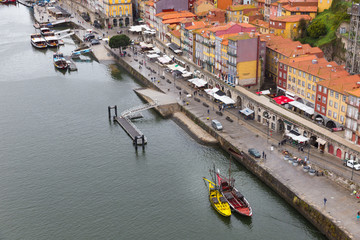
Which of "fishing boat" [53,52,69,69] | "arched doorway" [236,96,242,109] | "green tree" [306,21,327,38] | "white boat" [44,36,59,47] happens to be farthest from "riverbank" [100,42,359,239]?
"white boat" [44,36,59,47]

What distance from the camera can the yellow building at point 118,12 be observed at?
172 m

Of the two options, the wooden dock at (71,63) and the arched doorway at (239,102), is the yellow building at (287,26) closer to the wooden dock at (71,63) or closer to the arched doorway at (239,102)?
the arched doorway at (239,102)

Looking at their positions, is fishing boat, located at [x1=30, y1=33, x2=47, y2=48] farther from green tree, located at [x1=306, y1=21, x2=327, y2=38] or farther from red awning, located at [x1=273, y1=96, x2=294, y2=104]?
red awning, located at [x1=273, y1=96, x2=294, y2=104]

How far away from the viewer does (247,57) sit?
99.4 metres

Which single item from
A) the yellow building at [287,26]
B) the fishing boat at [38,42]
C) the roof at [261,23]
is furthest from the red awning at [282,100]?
the fishing boat at [38,42]

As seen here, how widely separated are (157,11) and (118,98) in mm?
51504

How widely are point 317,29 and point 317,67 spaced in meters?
28.3

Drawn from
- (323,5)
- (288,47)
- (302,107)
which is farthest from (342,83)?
(323,5)

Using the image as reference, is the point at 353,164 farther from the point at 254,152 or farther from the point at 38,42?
the point at 38,42

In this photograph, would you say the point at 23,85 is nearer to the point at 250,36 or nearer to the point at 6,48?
the point at 6,48

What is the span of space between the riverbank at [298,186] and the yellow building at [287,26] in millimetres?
38867

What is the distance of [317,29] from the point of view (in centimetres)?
11425

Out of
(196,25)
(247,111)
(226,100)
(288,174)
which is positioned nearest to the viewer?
(288,174)

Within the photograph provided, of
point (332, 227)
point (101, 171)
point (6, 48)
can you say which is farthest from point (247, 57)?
point (6, 48)
